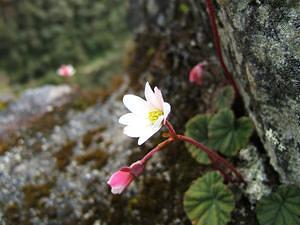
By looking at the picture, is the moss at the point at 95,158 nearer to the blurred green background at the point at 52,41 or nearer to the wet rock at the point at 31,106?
the wet rock at the point at 31,106

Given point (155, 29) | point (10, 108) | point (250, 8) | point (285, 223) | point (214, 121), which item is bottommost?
point (285, 223)

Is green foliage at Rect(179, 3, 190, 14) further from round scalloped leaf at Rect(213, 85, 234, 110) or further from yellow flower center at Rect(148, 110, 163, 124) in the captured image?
yellow flower center at Rect(148, 110, 163, 124)

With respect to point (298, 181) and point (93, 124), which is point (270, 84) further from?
point (93, 124)

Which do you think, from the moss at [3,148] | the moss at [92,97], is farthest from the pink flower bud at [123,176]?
the moss at [92,97]

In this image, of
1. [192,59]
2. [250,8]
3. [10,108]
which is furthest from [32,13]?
[250,8]

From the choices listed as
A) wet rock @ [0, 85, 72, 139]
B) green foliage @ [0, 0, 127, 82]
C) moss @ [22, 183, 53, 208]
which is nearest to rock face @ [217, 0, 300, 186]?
moss @ [22, 183, 53, 208]

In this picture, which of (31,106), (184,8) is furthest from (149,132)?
(31,106)
